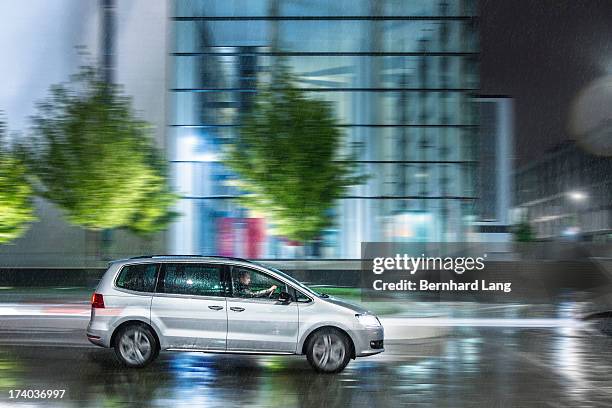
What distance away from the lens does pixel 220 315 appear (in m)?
11.7

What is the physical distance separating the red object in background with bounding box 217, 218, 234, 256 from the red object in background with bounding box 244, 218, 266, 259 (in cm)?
63

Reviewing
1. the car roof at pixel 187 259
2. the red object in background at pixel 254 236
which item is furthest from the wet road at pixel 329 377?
the red object in background at pixel 254 236

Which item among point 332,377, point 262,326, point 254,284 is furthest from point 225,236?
point 332,377

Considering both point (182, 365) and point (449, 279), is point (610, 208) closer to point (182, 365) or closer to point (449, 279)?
point (449, 279)

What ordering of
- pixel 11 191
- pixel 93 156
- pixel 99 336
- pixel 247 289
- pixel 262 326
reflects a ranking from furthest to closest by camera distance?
pixel 11 191
pixel 93 156
pixel 99 336
pixel 247 289
pixel 262 326

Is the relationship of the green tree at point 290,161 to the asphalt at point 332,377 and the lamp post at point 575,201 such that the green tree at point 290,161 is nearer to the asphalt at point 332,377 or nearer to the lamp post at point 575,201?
the asphalt at point 332,377

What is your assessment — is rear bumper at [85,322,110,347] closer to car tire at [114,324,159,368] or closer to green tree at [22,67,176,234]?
car tire at [114,324,159,368]

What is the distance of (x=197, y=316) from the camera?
1171 centimetres

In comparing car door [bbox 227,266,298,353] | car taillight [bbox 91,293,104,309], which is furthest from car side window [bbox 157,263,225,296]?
car taillight [bbox 91,293,104,309]

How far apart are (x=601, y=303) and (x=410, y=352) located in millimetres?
5011

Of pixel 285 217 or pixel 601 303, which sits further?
pixel 285 217

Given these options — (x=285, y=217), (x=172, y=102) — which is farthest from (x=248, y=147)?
(x=172, y=102)

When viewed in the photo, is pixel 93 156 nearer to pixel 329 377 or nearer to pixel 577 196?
pixel 329 377

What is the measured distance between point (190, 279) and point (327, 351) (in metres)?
2.19
